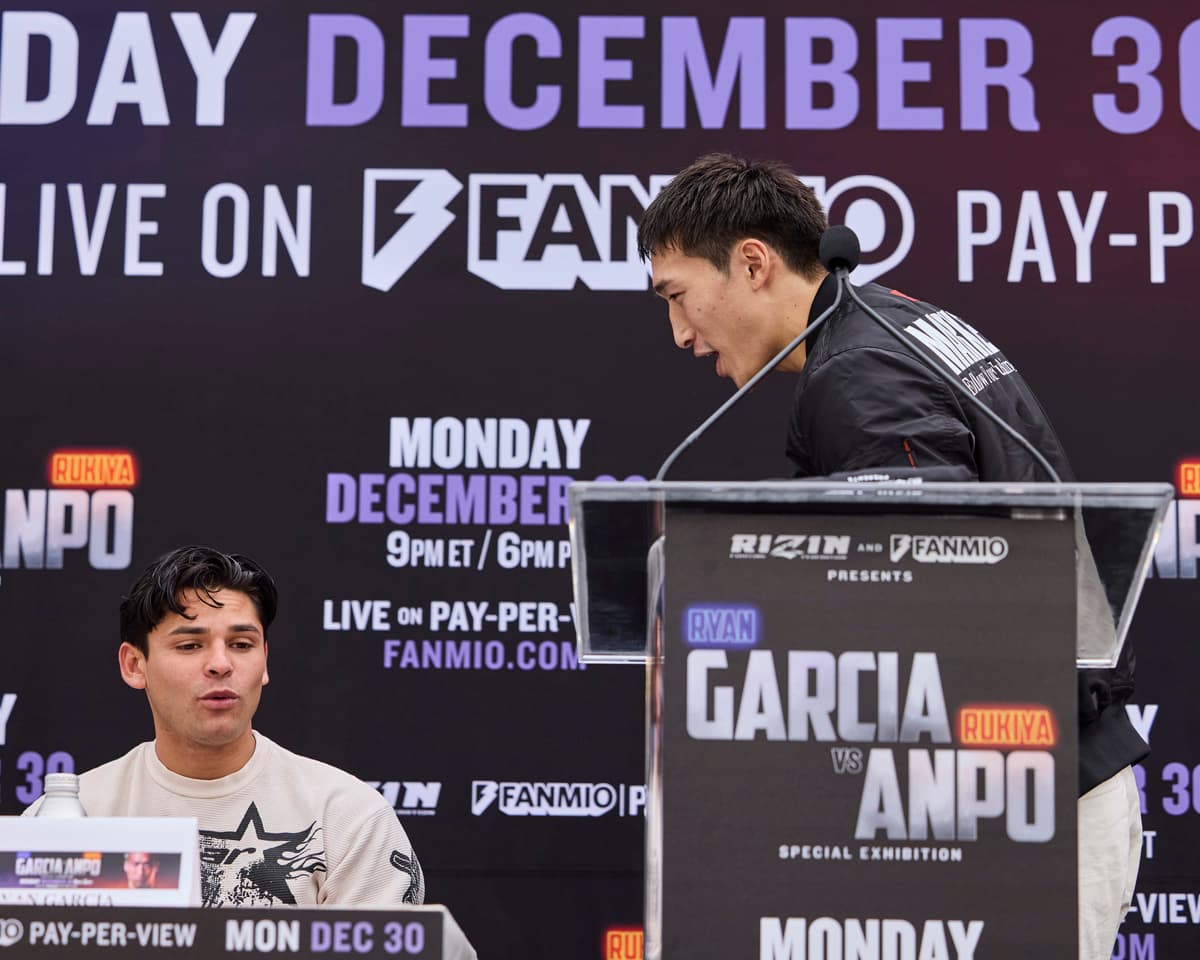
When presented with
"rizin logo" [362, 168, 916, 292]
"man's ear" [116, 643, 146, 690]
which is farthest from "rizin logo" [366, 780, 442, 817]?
"rizin logo" [362, 168, 916, 292]

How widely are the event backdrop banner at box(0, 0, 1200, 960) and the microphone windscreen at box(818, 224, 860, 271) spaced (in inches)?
60.5

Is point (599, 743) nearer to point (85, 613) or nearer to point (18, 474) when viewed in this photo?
point (85, 613)

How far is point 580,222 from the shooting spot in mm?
2982

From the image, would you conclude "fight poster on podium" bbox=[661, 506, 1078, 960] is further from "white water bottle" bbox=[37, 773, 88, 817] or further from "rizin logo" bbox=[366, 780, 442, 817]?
"rizin logo" bbox=[366, 780, 442, 817]

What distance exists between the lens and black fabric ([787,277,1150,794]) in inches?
55.6

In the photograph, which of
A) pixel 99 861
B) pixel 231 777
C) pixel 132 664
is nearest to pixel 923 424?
pixel 99 861

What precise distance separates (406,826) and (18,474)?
3.12 ft

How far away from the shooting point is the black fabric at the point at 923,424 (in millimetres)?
1411

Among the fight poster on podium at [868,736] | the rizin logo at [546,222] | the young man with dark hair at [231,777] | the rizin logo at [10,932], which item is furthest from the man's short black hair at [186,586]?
the fight poster on podium at [868,736]

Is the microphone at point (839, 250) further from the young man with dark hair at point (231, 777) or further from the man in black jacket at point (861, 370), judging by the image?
the young man with dark hair at point (231, 777)

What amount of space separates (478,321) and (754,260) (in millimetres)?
1286

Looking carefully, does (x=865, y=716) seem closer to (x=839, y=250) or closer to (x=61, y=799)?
(x=839, y=250)

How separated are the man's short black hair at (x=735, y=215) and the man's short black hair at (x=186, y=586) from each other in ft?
2.57

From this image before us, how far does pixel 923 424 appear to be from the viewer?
1.40 meters
